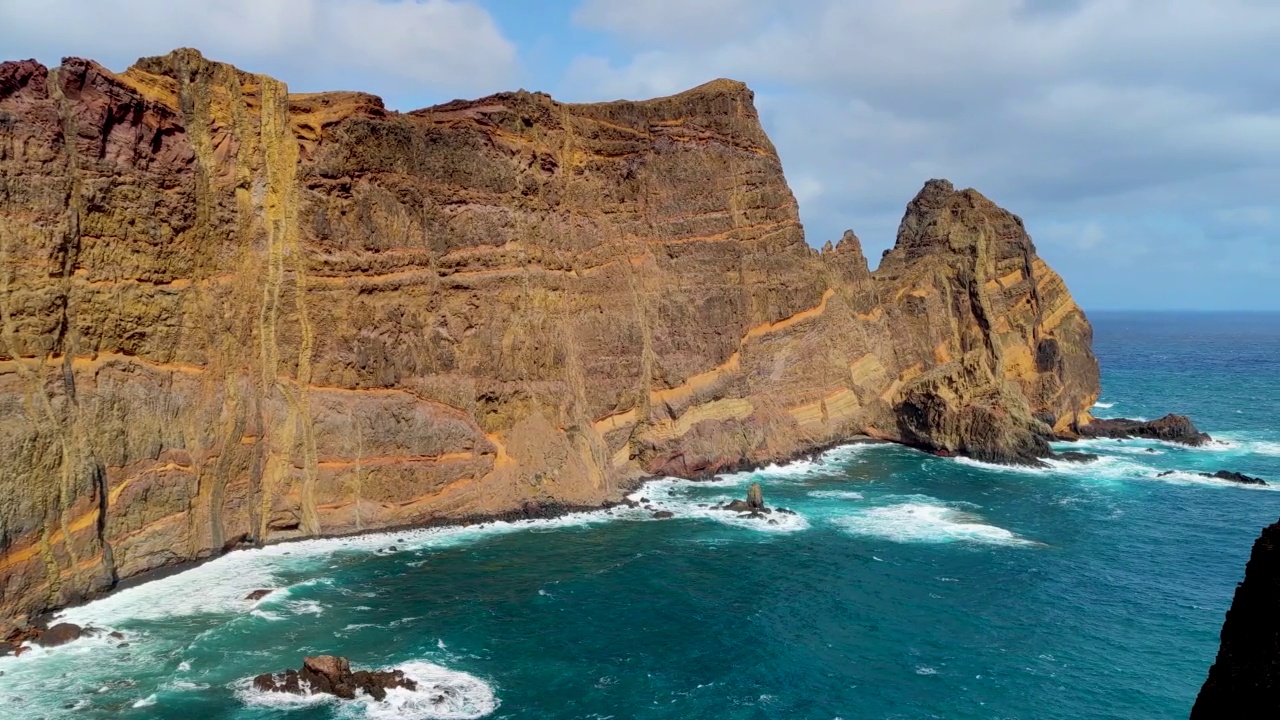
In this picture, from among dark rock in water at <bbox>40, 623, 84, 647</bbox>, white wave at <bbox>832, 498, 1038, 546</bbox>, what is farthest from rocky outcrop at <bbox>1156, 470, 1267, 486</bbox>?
dark rock in water at <bbox>40, 623, 84, 647</bbox>

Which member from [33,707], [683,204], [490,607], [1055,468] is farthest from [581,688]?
[1055,468]

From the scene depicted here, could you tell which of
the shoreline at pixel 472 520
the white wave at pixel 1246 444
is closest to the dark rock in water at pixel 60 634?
the shoreline at pixel 472 520

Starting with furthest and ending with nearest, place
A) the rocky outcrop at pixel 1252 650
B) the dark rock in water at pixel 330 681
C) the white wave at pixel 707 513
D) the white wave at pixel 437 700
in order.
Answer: the white wave at pixel 707 513 → the dark rock in water at pixel 330 681 → the white wave at pixel 437 700 → the rocky outcrop at pixel 1252 650

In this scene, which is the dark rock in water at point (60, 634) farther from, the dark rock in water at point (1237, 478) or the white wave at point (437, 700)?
the dark rock in water at point (1237, 478)

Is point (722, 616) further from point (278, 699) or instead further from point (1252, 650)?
point (1252, 650)

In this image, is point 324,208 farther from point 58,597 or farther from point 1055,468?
point 1055,468
